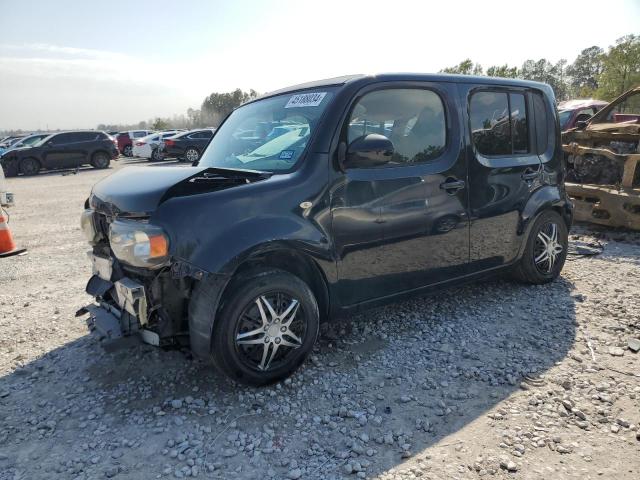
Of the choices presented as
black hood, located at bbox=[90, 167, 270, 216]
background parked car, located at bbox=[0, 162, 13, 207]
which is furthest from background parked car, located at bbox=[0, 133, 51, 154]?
black hood, located at bbox=[90, 167, 270, 216]

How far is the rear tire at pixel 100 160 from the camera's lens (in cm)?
2094

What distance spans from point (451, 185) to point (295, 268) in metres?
1.41

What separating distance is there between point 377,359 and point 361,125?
1.65 meters

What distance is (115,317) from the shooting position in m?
2.92

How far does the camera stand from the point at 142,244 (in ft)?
8.54

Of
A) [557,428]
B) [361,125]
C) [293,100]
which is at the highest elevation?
[293,100]

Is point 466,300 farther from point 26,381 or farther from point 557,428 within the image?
point 26,381

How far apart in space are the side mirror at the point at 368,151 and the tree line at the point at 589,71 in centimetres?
293

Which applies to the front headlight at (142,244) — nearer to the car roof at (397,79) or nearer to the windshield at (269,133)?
the windshield at (269,133)

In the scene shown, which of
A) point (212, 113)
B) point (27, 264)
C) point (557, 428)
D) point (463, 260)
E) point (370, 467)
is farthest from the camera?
point (212, 113)

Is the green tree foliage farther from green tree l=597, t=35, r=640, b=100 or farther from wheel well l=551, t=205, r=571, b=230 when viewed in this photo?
wheel well l=551, t=205, r=571, b=230

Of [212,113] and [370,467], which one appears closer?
[370,467]

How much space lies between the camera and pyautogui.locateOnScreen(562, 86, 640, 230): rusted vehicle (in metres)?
6.32

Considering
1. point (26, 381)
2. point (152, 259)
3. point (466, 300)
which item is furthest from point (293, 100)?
point (26, 381)
